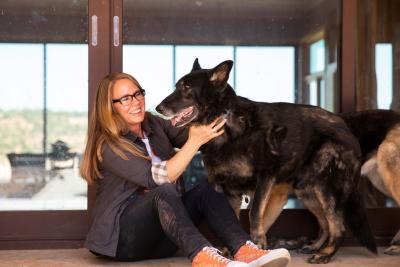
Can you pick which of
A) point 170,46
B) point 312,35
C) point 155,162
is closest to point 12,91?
point 170,46

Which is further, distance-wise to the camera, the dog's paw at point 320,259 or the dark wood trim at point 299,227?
the dark wood trim at point 299,227

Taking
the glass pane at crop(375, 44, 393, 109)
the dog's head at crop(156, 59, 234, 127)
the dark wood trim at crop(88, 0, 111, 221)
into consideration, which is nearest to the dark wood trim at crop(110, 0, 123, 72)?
the dark wood trim at crop(88, 0, 111, 221)

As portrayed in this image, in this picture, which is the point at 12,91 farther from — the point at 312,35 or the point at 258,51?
the point at 312,35

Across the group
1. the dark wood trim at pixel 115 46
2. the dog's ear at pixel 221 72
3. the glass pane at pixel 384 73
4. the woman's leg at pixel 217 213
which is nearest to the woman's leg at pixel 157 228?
the woman's leg at pixel 217 213

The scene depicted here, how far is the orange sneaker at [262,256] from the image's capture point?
2.96 m

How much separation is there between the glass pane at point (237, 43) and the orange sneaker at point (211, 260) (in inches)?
77.1

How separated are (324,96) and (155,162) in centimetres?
192

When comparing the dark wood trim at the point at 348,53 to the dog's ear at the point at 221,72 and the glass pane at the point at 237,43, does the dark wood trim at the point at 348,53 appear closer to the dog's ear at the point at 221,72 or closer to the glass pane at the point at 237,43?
the glass pane at the point at 237,43

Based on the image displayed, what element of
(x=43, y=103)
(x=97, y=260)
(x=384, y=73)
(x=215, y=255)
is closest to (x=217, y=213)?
(x=215, y=255)

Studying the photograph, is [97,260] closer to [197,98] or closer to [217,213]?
[217,213]

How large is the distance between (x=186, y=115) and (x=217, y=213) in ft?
1.85

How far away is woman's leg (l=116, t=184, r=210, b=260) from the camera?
3096 millimetres

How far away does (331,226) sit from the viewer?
3.79 metres

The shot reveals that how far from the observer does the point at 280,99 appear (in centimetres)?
550
